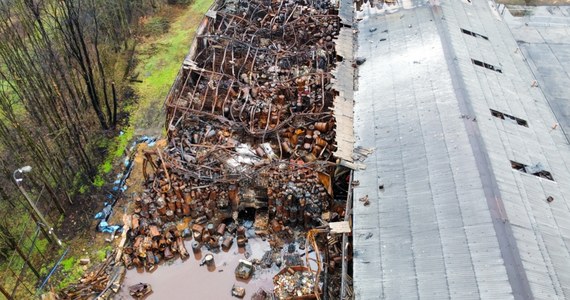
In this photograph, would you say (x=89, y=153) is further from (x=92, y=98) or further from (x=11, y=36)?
(x=11, y=36)

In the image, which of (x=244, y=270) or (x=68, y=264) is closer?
(x=244, y=270)

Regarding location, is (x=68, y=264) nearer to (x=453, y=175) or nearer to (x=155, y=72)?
(x=155, y=72)

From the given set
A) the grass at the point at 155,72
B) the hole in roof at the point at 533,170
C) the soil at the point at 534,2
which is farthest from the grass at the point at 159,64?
the soil at the point at 534,2

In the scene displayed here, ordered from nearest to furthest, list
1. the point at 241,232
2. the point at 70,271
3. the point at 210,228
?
the point at 70,271
the point at 241,232
the point at 210,228

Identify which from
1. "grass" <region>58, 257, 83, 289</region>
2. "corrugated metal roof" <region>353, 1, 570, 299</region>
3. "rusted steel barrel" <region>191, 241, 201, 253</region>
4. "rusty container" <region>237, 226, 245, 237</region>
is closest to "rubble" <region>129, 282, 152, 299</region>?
"rusted steel barrel" <region>191, 241, 201, 253</region>

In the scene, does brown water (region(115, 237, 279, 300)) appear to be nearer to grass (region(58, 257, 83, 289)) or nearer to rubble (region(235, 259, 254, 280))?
rubble (region(235, 259, 254, 280))

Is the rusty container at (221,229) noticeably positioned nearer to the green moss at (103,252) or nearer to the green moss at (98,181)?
the green moss at (103,252)

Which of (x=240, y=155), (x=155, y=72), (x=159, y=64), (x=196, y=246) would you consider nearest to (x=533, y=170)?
(x=240, y=155)
